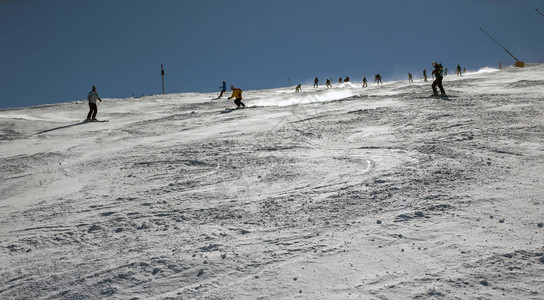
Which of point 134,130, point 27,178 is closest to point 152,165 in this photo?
point 27,178

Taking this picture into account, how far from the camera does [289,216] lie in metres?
5.41

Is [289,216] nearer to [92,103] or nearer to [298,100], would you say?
[92,103]

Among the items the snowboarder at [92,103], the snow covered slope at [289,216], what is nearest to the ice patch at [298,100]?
the snowboarder at [92,103]

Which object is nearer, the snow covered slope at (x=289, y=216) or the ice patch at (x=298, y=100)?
the snow covered slope at (x=289, y=216)

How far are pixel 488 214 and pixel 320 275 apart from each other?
256 centimetres

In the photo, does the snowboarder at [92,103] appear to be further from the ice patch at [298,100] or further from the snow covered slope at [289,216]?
the ice patch at [298,100]

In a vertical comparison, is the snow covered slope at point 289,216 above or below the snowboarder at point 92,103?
below

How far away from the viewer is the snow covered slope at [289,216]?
388 centimetres

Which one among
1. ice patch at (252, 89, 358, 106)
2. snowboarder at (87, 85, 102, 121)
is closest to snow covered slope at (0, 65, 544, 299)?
snowboarder at (87, 85, 102, 121)

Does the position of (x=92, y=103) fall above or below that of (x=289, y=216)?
above

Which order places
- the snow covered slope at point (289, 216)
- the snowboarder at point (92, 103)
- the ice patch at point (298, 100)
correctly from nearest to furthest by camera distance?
the snow covered slope at point (289, 216)
the snowboarder at point (92, 103)
the ice patch at point (298, 100)

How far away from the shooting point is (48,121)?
18344 millimetres

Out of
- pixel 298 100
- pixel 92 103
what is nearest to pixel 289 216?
pixel 92 103

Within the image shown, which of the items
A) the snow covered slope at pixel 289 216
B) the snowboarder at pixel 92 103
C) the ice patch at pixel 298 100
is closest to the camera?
the snow covered slope at pixel 289 216
